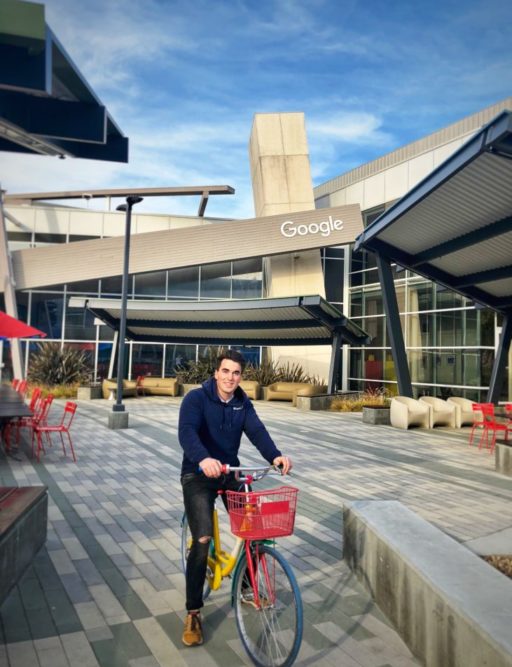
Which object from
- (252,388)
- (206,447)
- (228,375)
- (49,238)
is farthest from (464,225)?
(49,238)

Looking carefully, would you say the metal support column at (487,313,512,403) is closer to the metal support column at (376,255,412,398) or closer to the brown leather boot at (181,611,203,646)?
the metal support column at (376,255,412,398)

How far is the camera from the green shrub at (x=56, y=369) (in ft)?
80.5

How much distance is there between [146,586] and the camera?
4438 millimetres

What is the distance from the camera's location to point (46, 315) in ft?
95.4

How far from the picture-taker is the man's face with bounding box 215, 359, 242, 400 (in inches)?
144

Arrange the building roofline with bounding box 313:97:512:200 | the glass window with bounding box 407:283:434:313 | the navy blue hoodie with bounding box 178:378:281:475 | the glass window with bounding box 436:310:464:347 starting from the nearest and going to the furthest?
1. the navy blue hoodie with bounding box 178:378:281:475
2. the glass window with bounding box 436:310:464:347
3. the building roofline with bounding box 313:97:512:200
4. the glass window with bounding box 407:283:434:313

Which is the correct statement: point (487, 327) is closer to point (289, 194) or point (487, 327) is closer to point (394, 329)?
point (394, 329)

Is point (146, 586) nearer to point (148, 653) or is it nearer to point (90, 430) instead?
point (148, 653)

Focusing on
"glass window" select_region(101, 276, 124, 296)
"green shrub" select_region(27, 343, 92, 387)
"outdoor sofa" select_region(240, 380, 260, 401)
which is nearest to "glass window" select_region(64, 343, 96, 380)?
"glass window" select_region(101, 276, 124, 296)

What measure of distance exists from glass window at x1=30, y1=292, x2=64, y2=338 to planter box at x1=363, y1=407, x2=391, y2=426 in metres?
18.4

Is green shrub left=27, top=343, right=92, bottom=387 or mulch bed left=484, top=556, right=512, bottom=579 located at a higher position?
green shrub left=27, top=343, right=92, bottom=387

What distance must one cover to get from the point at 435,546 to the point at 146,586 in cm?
224

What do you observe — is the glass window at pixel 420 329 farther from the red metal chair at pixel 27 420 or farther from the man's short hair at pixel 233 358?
the man's short hair at pixel 233 358

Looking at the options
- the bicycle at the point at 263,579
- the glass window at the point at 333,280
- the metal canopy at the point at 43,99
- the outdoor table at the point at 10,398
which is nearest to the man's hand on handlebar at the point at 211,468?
the bicycle at the point at 263,579
